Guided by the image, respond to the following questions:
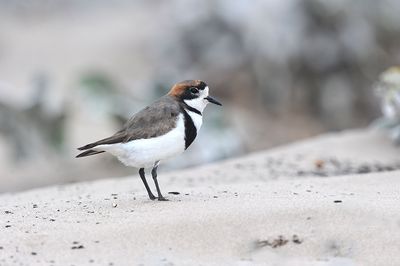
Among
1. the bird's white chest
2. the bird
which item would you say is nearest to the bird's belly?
the bird

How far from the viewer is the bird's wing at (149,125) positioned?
5801 millimetres

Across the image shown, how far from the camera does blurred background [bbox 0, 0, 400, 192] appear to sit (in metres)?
9.80

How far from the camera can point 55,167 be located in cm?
988

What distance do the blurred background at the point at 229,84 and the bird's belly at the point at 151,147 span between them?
11.4 ft

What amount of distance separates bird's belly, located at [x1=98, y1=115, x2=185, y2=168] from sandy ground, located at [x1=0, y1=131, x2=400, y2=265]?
303mm

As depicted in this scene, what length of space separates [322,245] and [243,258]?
0.43 m

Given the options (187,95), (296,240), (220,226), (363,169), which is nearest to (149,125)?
(187,95)

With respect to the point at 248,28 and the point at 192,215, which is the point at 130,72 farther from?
the point at 192,215

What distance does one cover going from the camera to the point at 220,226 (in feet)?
15.8

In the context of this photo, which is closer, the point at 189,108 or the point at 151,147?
the point at 151,147

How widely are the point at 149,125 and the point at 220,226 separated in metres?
1.26

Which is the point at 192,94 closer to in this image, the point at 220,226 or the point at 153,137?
the point at 153,137

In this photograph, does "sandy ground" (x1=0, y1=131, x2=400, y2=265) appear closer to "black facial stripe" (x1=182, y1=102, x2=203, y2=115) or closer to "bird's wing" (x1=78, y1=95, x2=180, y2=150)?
"bird's wing" (x1=78, y1=95, x2=180, y2=150)

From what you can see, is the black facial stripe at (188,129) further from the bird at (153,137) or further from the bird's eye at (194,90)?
the bird's eye at (194,90)
